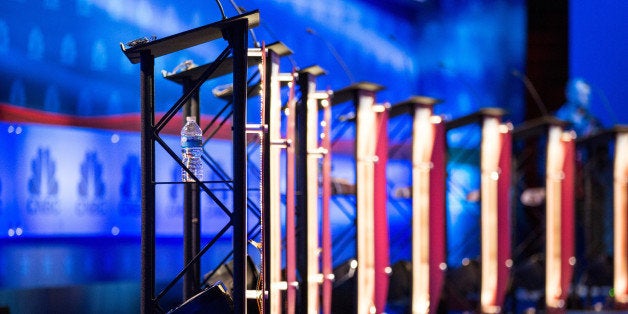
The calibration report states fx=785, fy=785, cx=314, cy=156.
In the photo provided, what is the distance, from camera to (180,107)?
4.33 meters

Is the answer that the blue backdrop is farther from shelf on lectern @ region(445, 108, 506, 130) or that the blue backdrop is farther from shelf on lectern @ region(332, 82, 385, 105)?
shelf on lectern @ region(445, 108, 506, 130)

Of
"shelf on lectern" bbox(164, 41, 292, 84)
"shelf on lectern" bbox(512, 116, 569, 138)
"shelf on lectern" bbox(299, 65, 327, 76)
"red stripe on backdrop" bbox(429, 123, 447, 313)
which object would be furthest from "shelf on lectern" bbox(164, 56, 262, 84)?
"shelf on lectern" bbox(512, 116, 569, 138)

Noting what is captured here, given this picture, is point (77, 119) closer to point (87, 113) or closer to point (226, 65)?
point (87, 113)

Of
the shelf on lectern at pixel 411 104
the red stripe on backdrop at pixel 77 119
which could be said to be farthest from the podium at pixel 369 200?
the red stripe on backdrop at pixel 77 119

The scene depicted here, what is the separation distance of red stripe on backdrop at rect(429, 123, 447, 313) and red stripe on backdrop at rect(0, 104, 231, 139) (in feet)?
8.23

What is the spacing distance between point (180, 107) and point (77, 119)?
254 cm

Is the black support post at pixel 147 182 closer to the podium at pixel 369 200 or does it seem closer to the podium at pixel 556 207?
the podium at pixel 369 200

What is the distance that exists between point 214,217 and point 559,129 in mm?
4359

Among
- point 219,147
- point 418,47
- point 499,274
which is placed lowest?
point 499,274

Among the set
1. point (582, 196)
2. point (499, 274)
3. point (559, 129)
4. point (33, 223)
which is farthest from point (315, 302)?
point (582, 196)

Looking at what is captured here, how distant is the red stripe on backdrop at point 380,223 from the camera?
A: 6.85m

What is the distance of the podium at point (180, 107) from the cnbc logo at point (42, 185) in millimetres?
2246

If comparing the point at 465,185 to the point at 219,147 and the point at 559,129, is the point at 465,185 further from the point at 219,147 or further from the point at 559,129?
the point at 219,147

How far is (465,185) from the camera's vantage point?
34.8 ft
